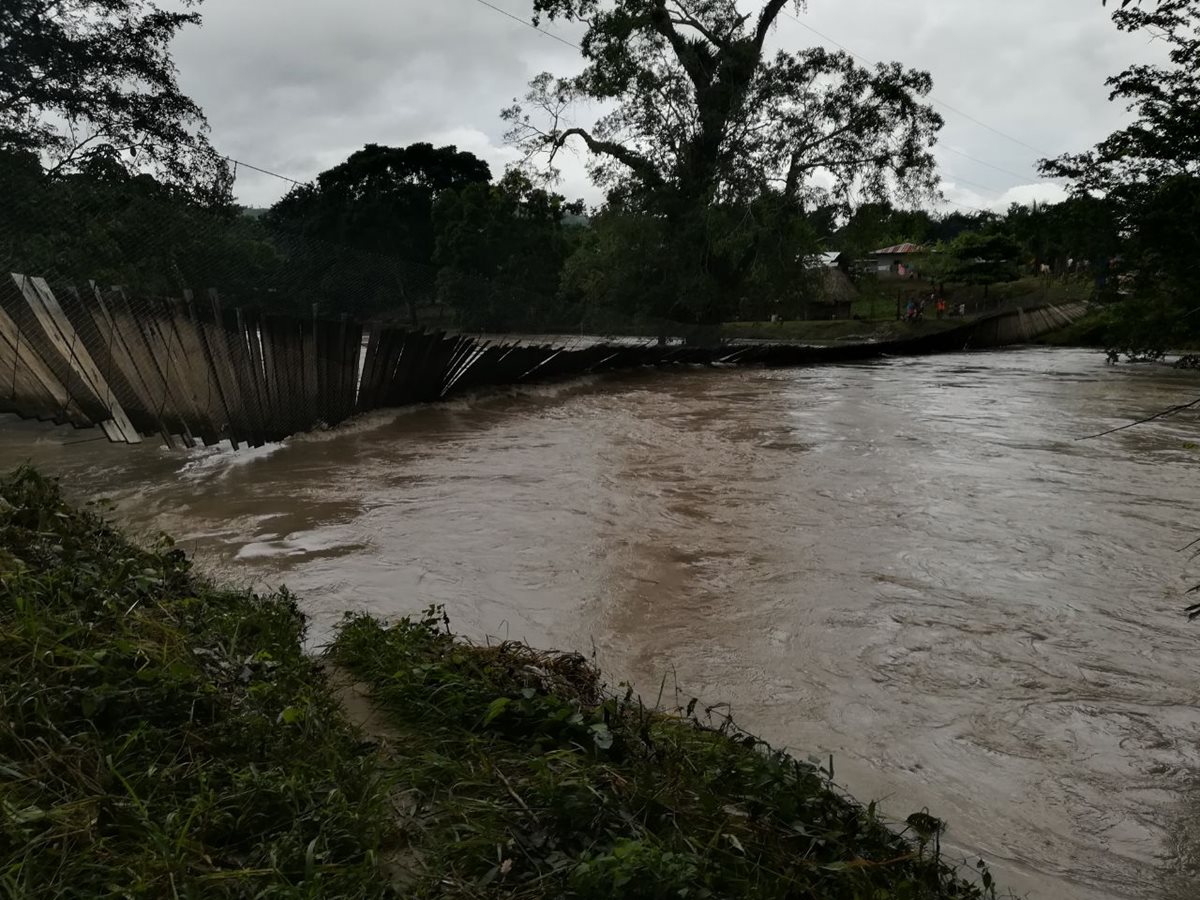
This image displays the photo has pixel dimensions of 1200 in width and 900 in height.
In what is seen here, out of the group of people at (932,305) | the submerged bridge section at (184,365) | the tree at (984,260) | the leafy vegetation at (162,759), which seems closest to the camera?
the leafy vegetation at (162,759)

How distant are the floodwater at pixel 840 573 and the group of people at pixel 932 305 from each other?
1388 inches

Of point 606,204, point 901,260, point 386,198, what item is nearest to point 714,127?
point 606,204

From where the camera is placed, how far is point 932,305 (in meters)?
53.5

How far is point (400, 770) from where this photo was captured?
279cm

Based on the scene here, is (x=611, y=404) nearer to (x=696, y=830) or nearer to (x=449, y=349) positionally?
(x=449, y=349)

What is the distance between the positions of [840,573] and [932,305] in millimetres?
52056

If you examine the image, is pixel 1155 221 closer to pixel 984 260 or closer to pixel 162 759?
pixel 162 759

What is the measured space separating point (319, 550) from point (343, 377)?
5313mm

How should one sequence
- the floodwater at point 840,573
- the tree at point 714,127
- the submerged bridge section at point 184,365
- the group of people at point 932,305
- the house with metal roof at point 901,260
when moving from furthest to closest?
1. the house with metal roof at point 901,260
2. the group of people at point 932,305
3. the tree at point 714,127
4. the submerged bridge section at point 184,365
5. the floodwater at point 840,573

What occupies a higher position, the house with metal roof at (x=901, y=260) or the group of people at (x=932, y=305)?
the house with metal roof at (x=901, y=260)

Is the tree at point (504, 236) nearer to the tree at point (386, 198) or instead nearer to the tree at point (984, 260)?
the tree at point (386, 198)

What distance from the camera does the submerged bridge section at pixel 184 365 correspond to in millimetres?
7797

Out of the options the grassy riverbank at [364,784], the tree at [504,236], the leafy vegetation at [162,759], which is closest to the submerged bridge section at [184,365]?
the leafy vegetation at [162,759]

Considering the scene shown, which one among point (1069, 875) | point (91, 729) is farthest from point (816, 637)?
point (91, 729)
